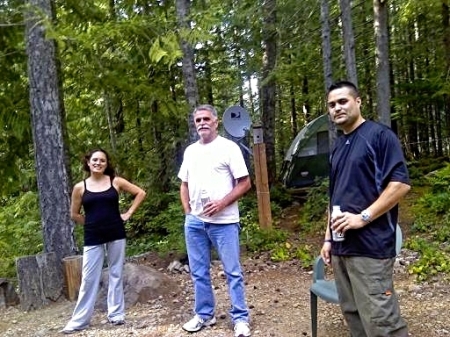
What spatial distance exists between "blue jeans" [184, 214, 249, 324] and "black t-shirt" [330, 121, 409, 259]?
4.26 ft

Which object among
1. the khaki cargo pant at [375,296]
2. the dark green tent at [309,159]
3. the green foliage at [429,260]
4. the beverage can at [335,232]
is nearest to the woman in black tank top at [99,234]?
the beverage can at [335,232]

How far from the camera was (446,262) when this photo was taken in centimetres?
519

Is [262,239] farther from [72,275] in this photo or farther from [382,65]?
[382,65]

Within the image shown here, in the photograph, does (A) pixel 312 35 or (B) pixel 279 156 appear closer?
(A) pixel 312 35

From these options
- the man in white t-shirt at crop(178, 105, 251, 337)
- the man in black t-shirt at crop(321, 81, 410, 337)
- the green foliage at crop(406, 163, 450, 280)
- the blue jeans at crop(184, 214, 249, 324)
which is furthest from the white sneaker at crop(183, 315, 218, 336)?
the green foliage at crop(406, 163, 450, 280)

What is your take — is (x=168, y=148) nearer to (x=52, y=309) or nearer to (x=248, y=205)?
(x=248, y=205)

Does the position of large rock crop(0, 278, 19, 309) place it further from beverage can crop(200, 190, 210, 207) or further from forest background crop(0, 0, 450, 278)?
beverage can crop(200, 190, 210, 207)

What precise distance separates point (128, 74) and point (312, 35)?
3.85m

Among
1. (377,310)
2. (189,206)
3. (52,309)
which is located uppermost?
(189,206)

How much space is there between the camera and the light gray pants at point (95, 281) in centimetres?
434

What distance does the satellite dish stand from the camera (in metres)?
7.16

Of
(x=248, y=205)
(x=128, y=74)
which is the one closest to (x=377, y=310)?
(x=128, y=74)

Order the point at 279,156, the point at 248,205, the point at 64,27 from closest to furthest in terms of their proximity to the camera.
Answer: the point at 64,27, the point at 248,205, the point at 279,156

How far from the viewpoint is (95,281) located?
4379 mm
